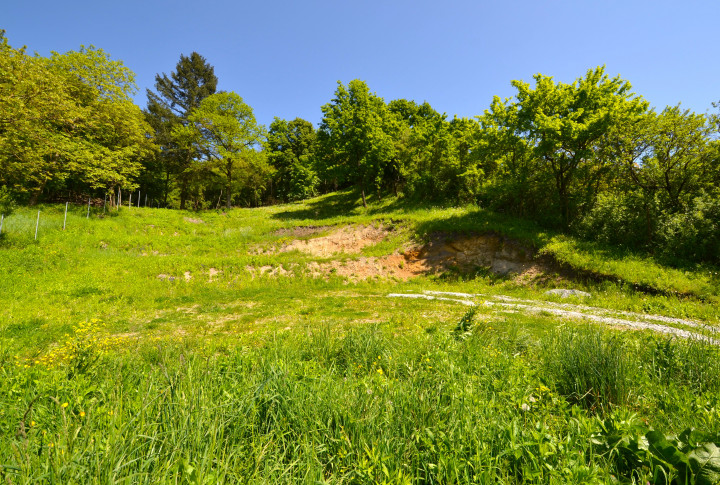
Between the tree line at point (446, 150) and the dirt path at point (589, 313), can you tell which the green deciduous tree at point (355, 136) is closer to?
the tree line at point (446, 150)

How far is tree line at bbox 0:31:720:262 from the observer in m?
16.3

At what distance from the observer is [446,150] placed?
3086cm

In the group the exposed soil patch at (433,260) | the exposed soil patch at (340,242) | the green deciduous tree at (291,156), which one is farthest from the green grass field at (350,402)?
the green deciduous tree at (291,156)

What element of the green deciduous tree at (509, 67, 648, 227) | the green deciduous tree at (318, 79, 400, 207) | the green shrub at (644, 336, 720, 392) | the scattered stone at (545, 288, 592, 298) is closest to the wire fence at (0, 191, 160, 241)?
the green deciduous tree at (318, 79, 400, 207)

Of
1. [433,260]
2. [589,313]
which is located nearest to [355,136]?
[433,260]

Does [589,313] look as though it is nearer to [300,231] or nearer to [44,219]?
[300,231]

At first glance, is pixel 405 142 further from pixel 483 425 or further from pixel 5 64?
pixel 483 425

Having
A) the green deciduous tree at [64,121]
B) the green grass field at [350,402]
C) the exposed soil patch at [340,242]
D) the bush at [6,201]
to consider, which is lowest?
the green grass field at [350,402]

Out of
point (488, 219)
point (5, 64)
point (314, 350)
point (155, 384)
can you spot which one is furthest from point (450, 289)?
point (5, 64)

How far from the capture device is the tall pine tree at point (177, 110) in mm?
40656

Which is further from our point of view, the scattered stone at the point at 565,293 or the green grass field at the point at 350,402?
the scattered stone at the point at 565,293

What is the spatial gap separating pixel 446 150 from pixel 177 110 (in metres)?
52.0

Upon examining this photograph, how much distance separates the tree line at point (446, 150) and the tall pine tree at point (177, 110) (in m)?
0.42

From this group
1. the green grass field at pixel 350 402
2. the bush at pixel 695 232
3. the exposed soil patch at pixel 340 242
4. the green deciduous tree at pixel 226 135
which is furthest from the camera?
the green deciduous tree at pixel 226 135
